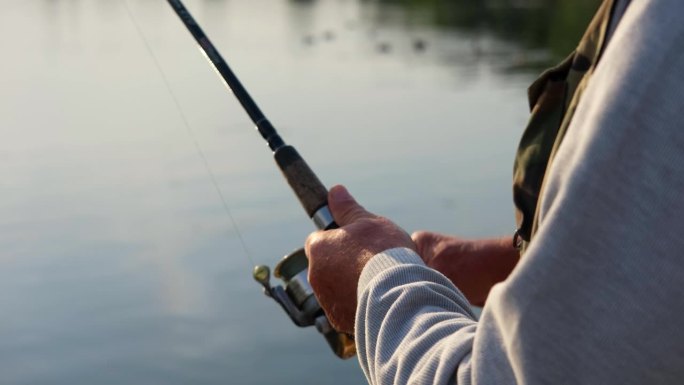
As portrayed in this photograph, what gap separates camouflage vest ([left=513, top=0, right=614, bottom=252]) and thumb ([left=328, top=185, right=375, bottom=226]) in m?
0.30

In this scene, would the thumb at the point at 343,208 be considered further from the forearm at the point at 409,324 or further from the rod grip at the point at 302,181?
the forearm at the point at 409,324

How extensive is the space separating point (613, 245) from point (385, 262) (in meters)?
0.37

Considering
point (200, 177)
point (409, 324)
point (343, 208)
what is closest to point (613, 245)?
point (409, 324)

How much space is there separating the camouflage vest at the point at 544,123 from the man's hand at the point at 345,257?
0.51 feet

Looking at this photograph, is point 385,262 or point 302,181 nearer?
point 385,262

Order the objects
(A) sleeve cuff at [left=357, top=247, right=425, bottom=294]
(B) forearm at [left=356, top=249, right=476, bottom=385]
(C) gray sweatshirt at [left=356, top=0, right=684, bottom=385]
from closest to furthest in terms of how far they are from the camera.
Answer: (C) gray sweatshirt at [left=356, top=0, right=684, bottom=385] → (B) forearm at [left=356, top=249, right=476, bottom=385] → (A) sleeve cuff at [left=357, top=247, right=425, bottom=294]

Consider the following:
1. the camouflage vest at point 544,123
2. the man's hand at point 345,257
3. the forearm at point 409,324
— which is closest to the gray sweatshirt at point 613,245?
the forearm at point 409,324

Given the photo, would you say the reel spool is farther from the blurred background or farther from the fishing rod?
the blurred background

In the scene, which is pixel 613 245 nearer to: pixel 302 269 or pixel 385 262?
pixel 385 262

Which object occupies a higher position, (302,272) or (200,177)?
(302,272)

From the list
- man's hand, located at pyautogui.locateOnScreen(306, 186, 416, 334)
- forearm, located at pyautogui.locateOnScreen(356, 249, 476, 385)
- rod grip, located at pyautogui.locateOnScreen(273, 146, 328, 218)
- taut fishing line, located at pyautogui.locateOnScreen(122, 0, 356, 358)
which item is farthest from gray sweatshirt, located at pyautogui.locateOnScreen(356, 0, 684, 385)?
rod grip, located at pyautogui.locateOnScreen(273, 146, 328, 218)

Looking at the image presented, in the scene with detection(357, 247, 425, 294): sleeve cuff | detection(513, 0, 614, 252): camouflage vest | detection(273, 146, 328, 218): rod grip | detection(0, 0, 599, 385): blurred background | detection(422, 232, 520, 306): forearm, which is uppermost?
detection(513, 0, 614, 252): camouflage vest

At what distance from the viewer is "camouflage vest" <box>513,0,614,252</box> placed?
3.90ft

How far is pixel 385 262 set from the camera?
127 centimetres
